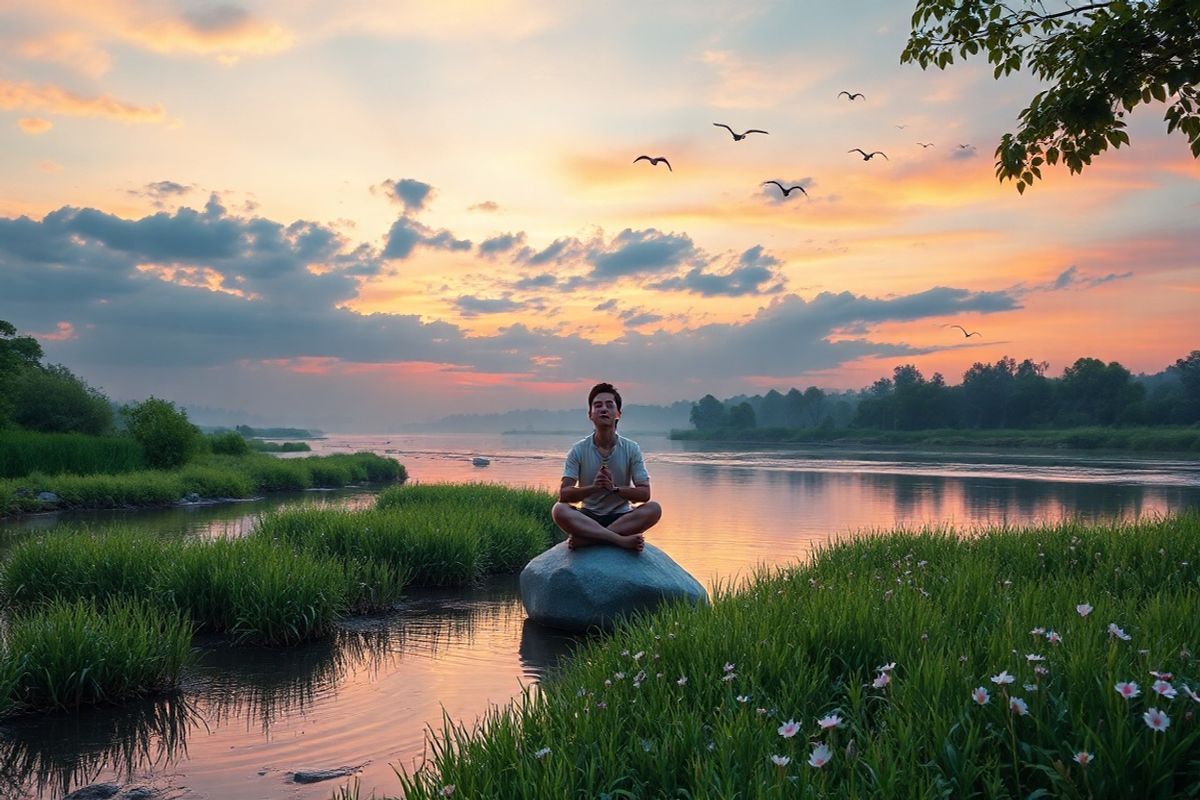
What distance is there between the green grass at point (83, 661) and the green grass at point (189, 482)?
20.3m

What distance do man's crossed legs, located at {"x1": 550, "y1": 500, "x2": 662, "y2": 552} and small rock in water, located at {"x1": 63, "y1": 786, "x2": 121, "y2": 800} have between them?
19.3ft

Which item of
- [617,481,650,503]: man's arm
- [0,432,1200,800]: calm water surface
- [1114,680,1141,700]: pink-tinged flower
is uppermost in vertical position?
[617,481,650,503]: man's arm

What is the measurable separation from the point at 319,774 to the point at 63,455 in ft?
103

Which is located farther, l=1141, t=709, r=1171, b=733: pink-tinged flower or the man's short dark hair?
the man's short dark hair

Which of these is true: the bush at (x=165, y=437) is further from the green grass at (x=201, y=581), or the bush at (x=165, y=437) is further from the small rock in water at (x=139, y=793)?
the small rock in water at (x=139, y=793)

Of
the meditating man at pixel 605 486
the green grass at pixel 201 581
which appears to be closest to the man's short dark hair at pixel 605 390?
the meditating man at pixel 605 486

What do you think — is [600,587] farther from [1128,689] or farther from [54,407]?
[54,407]

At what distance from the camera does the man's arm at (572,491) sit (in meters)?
10.5

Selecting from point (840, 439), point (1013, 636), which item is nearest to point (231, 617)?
point (1013, 636)

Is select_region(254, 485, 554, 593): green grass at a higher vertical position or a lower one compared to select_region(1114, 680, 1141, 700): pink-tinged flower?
lower

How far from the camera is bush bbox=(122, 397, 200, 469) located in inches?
1448

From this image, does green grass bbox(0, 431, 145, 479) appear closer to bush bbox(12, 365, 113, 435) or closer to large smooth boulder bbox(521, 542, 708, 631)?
bush bbox(12, 365, 113, 435)

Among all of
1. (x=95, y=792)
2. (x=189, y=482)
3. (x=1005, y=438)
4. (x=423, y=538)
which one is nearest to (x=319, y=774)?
(x=95, y=792)

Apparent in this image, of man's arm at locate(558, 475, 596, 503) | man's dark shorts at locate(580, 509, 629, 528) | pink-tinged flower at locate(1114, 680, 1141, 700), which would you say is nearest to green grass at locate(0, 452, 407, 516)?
man's dark shorts at locate(580, 509, 629, 528)
